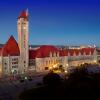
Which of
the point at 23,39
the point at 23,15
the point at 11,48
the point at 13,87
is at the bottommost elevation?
the point at 13,87

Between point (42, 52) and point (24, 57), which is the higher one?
point (42, 52)

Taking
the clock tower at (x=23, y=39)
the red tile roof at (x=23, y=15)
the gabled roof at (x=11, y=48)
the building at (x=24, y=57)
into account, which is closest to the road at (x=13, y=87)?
the clock tower at (x=23, y=39)

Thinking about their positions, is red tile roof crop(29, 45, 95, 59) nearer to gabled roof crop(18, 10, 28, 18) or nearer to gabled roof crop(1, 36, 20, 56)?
gabled roof crop(1, 36, 20, 56)

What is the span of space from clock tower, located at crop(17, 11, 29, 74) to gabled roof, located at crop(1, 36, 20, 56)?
4.99 ft

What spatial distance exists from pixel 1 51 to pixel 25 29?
362 inches

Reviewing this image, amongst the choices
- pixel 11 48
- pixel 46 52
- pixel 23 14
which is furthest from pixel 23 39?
pixel 46 52

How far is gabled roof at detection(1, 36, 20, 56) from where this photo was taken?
87300 mm

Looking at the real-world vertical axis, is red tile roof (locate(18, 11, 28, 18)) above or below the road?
above

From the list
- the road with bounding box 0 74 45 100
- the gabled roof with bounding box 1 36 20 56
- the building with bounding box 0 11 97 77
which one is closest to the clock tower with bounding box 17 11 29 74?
the building with bounding box 0 11 97 77

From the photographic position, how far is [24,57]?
90.7 m

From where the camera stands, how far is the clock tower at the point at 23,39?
293 feet

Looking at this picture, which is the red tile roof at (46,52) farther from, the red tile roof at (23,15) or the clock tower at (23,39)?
the red tile roof at (23,15)

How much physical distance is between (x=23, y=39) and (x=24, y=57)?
16.8 feet

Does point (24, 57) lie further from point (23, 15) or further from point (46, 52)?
point (23, 15)
